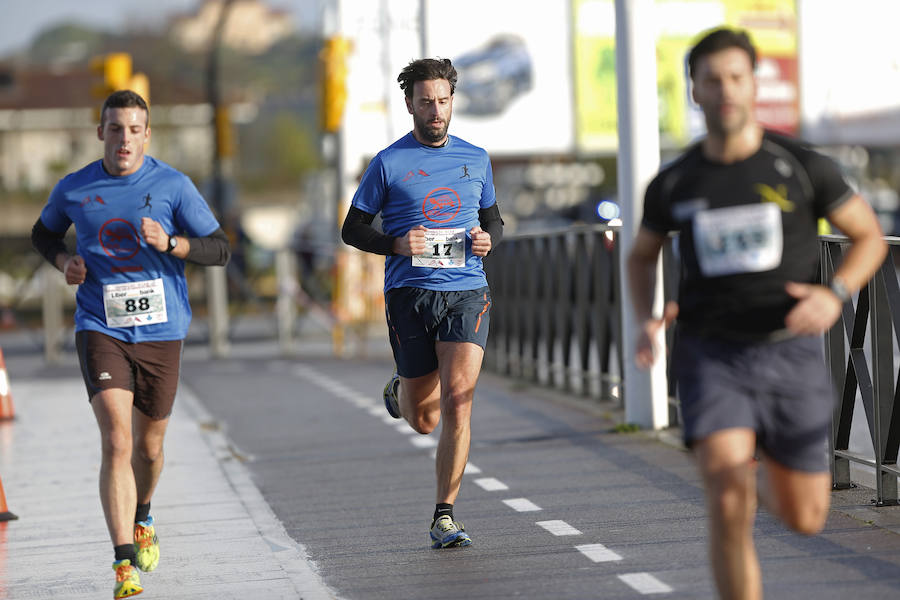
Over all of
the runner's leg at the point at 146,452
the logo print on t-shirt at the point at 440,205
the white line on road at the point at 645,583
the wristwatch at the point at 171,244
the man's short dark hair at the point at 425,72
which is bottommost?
the white line on road at the point at 645,583

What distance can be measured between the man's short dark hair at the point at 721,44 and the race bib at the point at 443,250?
2.52 metres

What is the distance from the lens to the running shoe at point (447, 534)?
23.9 feet

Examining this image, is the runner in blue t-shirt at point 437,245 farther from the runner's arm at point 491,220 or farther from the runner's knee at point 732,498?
the runner's knee at point 732,498

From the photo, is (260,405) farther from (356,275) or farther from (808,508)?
(808,508)

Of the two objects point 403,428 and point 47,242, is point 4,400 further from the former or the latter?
point 47,242

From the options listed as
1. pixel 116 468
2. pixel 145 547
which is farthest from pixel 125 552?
pixel 145 547

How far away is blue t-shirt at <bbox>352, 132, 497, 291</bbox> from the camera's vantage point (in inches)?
290

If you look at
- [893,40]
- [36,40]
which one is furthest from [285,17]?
[893,40]

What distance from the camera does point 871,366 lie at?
297 inches

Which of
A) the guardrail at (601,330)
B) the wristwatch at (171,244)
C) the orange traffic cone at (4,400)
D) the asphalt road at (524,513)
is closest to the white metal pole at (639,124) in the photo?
the guardrail at (601,330)

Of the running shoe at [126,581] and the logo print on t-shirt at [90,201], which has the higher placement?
the logo print on t-shirt at [90,201]

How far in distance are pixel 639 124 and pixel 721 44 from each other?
6.17 meters

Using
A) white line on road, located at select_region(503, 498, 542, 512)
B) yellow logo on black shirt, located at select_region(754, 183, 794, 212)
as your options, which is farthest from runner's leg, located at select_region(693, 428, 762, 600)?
white line on road, located at select_region(503, 498, 542, 512)

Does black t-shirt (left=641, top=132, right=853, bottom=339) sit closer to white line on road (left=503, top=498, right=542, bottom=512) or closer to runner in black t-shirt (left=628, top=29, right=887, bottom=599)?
runner in black t-shirt (left=628, top=29, right=887, bottom=599)
